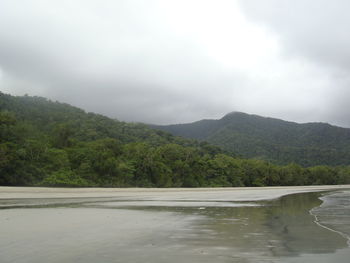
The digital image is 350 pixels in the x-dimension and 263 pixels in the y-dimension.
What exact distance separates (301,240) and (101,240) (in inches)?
259

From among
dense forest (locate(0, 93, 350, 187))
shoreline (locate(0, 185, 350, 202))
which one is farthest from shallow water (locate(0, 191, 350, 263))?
dense forest (locate(0, 93, 350, 187))

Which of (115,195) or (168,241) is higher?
(168,241)

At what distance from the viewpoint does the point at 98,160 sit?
6366cm

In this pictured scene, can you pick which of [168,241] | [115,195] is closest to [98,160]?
[115,195]

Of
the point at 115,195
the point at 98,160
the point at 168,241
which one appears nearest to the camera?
the point at 168,241

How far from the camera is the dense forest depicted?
5081cm

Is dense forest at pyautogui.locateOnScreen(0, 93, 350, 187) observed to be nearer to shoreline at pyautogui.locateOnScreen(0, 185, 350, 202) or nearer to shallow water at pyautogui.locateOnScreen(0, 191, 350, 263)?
shoreline at pyautogui.locateOnScreen(0, 185, 350, 202)

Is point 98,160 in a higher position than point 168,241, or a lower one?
higher

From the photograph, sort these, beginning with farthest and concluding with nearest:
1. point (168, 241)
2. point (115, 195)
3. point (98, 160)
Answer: point (98, 160), point (115, 195), point (168, 241)

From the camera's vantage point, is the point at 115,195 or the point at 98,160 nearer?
the point at 115,195

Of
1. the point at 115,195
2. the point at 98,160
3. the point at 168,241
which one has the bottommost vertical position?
the point at 115,195

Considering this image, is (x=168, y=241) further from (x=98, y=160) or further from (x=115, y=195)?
(x=98, y=160)

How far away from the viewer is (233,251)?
9.23 m

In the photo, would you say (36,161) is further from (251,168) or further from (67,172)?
(251,168)
